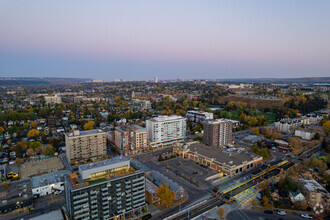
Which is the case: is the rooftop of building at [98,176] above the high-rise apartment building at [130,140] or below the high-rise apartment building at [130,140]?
above

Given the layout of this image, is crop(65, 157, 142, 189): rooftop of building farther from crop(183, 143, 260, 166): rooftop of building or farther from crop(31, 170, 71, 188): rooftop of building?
crop(183, 143, 260, 166): rooftop of building

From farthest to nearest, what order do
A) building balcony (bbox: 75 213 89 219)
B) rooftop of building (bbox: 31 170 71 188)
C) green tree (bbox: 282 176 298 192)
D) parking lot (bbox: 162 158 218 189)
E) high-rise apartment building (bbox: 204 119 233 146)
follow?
high-rise apartment building (bbox: 204 119 233 146) → parking lot (bbox: 162 158 218 189) → rooftop of building (bbox: 31 170 71 188) → green tree (bbox: 282 176 298 192) → building balcony (bbox: 75 213 89 219)

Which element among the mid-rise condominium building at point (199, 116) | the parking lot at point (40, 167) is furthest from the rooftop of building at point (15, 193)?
the mid-rise condominium building at point (199, 116)

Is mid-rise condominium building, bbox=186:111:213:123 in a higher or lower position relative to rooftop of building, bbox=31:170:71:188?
higher

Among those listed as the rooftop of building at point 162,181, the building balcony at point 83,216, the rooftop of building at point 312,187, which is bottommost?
the rooftop of building at point 162,181

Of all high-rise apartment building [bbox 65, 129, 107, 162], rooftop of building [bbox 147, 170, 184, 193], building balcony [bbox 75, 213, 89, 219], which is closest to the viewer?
building balcony [bbox 75, 213, 89, 219]

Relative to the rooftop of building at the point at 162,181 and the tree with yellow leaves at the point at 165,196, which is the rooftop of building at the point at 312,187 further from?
the tree with yellow leaves at the point at 165,196

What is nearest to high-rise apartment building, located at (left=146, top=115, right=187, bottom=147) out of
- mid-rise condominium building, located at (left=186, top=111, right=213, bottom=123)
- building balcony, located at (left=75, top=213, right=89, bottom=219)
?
mid-rise condominium building, located at (left=186, top=111, right=213, bottom=123)

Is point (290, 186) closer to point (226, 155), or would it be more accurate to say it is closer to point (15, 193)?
point (226, 155)
